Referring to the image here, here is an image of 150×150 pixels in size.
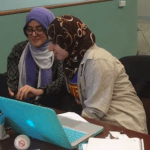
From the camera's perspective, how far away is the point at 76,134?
124 centimetres

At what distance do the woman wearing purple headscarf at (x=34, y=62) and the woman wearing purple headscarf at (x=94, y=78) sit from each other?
1.28 feet

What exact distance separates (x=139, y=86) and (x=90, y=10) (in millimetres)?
1743

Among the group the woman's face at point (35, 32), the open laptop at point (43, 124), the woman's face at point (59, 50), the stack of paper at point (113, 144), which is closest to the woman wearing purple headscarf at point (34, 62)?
the woman's face at point (35, 32)

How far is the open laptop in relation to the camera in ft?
3.44

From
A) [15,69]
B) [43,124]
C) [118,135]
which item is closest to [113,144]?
[118,135]

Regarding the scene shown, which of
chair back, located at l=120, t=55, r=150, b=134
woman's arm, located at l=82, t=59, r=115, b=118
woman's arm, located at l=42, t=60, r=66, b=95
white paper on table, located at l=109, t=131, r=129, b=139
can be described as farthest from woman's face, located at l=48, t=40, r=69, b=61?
white paper on table, located at l=109, t=131, r=129, b=139

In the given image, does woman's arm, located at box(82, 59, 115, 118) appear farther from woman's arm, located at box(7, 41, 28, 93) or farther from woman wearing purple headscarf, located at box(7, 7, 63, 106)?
woman's arm, located at box(7, 41, 28, 93)

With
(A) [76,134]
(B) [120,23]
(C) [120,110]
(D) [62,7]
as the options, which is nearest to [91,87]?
(C) [120,110]

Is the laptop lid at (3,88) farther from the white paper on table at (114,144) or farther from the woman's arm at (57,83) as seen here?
the white paper on table at (114,144)

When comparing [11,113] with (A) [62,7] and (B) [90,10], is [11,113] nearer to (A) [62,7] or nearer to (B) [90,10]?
(A) [62,7]

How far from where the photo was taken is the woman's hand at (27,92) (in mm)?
1919

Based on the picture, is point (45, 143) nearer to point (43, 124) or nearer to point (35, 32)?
point (43, 124)

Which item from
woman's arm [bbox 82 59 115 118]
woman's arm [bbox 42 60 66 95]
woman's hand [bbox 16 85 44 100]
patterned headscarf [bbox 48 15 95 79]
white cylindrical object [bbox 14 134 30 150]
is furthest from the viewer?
woman's arm [bbox 42 60 66 95]

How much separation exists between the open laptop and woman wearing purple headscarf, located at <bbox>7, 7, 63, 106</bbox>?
0.94 meters
